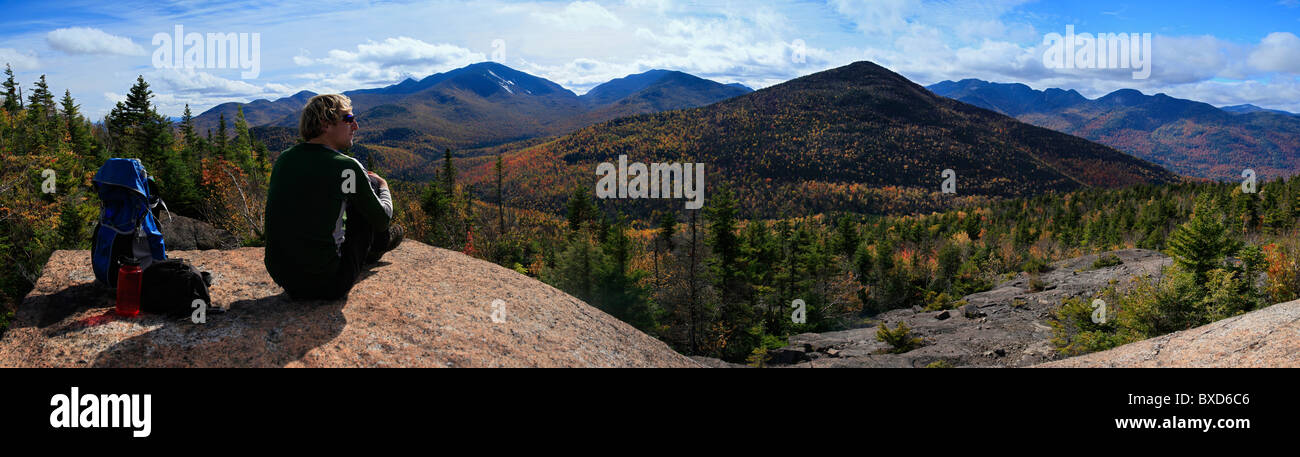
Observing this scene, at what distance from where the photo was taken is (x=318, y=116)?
4.80 meters

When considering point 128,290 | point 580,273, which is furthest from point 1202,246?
point 128,290

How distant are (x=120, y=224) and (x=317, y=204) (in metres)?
1.87

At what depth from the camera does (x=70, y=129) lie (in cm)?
4831

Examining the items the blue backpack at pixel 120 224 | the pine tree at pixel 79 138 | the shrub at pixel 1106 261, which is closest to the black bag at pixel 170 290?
the blue backpack at pixel 120 224

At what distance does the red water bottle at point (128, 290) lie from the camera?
4570 mm

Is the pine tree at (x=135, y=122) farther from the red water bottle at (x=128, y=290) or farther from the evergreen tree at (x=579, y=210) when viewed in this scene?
the red water bottle at (x=128, y=290)

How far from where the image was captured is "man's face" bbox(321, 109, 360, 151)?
192 inches

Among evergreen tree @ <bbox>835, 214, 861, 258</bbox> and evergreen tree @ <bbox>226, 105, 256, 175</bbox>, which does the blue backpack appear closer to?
evergreen tree @ <bbox>226, 105, 256, 175</bbox>

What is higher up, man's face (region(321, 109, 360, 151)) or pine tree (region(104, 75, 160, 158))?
pine tree (region(104, 75, 160, 158))

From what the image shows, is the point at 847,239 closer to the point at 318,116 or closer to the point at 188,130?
the point at 318,116

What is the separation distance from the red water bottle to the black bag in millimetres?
48

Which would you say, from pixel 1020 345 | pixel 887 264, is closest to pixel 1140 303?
pixel 1020 345

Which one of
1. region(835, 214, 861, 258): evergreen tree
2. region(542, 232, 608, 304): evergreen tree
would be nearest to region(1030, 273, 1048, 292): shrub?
region(835, 214, 861, 258): evergreen tree
